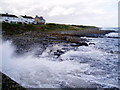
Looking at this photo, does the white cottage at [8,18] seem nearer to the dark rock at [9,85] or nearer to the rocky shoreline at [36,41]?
the rocky shoreline at [36,41]

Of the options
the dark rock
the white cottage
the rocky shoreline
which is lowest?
the dark rock

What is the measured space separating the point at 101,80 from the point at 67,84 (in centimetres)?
223

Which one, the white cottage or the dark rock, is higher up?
the white cottage

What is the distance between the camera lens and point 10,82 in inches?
158

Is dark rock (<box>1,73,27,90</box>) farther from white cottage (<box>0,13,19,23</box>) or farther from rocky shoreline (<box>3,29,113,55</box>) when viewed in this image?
white cottage (<box>0,13,19,23</box>)

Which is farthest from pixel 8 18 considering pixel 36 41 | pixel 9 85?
pixel 9 85

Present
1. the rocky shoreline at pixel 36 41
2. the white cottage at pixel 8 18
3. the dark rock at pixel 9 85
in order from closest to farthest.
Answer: the dark rock at pixel 9 85 < the rocky shoreline at pixel 36 41 < the white cottage at pixel 8 18

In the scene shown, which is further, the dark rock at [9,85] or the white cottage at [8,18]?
the white cottage at [8,18]

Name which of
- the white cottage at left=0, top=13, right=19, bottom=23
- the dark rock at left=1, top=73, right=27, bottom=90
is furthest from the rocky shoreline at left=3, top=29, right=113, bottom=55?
the white cottage at left=0, top=13, right=19, bottom=23

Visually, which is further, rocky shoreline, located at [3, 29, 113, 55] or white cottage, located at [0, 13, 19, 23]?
white cottage, located at [0, 13, 19, 23]

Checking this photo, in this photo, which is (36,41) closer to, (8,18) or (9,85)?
(9,85)

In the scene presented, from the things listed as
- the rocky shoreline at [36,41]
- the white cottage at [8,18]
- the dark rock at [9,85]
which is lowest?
the dark rock at [9,85]

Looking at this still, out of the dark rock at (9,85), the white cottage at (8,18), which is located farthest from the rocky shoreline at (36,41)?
the white cottage at (8,18)

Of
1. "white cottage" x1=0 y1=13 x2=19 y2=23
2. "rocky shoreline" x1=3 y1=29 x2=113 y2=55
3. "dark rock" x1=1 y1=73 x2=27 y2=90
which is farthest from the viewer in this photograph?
"white cottage" x1=0 y1=13 x2=19 y2=23
